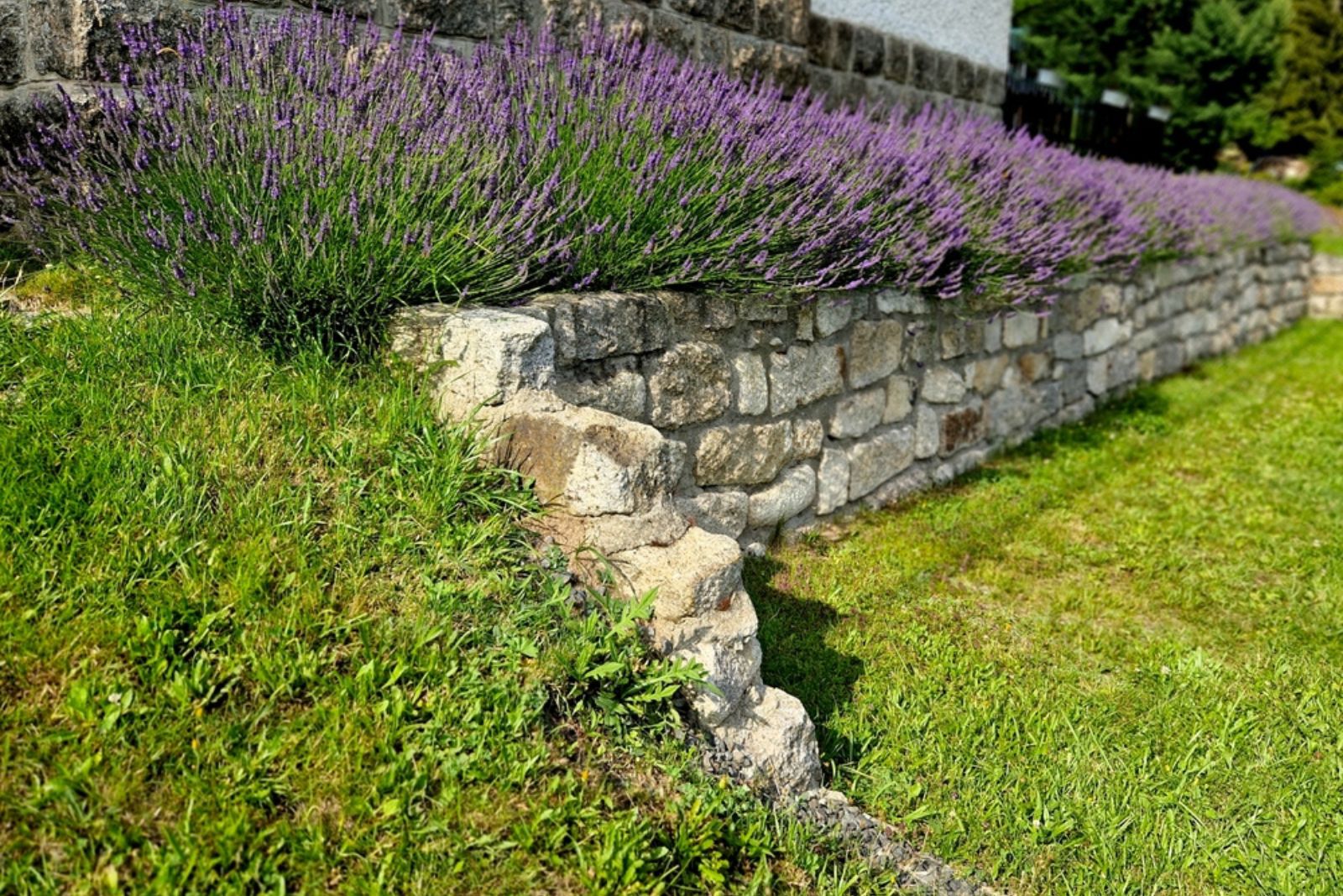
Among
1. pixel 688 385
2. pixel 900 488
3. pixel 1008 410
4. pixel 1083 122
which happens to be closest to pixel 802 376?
pixel 688 385

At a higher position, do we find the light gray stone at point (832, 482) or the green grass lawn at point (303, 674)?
the green grass lawn at point (303, 674)

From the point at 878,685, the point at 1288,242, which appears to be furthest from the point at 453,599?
the point at 1288,242

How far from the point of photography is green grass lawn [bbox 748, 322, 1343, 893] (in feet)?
8.92

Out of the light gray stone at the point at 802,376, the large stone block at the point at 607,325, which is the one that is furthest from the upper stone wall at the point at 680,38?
the light gray stone at the point at 802,376

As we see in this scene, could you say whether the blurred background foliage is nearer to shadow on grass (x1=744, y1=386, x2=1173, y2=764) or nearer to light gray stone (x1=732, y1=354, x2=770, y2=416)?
shadow on grass (x1=744, y1=386, x2=1173, y2=764)

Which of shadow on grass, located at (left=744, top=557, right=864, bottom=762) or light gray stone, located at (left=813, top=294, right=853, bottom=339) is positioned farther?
light gray stone, located at (left=813, top=294, right=853, bottom=339)

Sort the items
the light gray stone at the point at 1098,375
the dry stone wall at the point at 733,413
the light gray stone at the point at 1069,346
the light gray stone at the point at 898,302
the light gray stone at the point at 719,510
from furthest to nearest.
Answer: the light gray stone at the point at 1098,375 < the light gray stone at the point at 1069,346 < the light gray stone at the point at 898,302 < the light gray stone at the point at 719,510 < the dry stone wall at the point at 733,413

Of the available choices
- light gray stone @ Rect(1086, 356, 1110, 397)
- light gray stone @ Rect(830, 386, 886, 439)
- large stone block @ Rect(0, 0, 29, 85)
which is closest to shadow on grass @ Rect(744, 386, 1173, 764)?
light gray stone @ Rect(830, 386, 886, 439)

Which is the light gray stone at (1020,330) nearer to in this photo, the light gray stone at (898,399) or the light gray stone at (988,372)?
the light gray stone at (988,372)

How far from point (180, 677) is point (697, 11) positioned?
4.19m

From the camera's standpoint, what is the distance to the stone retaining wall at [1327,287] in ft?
39.9

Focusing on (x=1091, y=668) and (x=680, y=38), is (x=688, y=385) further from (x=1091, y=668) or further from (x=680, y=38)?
(x=680, y=38)

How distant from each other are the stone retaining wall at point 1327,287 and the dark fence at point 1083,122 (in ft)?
8.43

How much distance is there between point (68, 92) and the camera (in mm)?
3400
